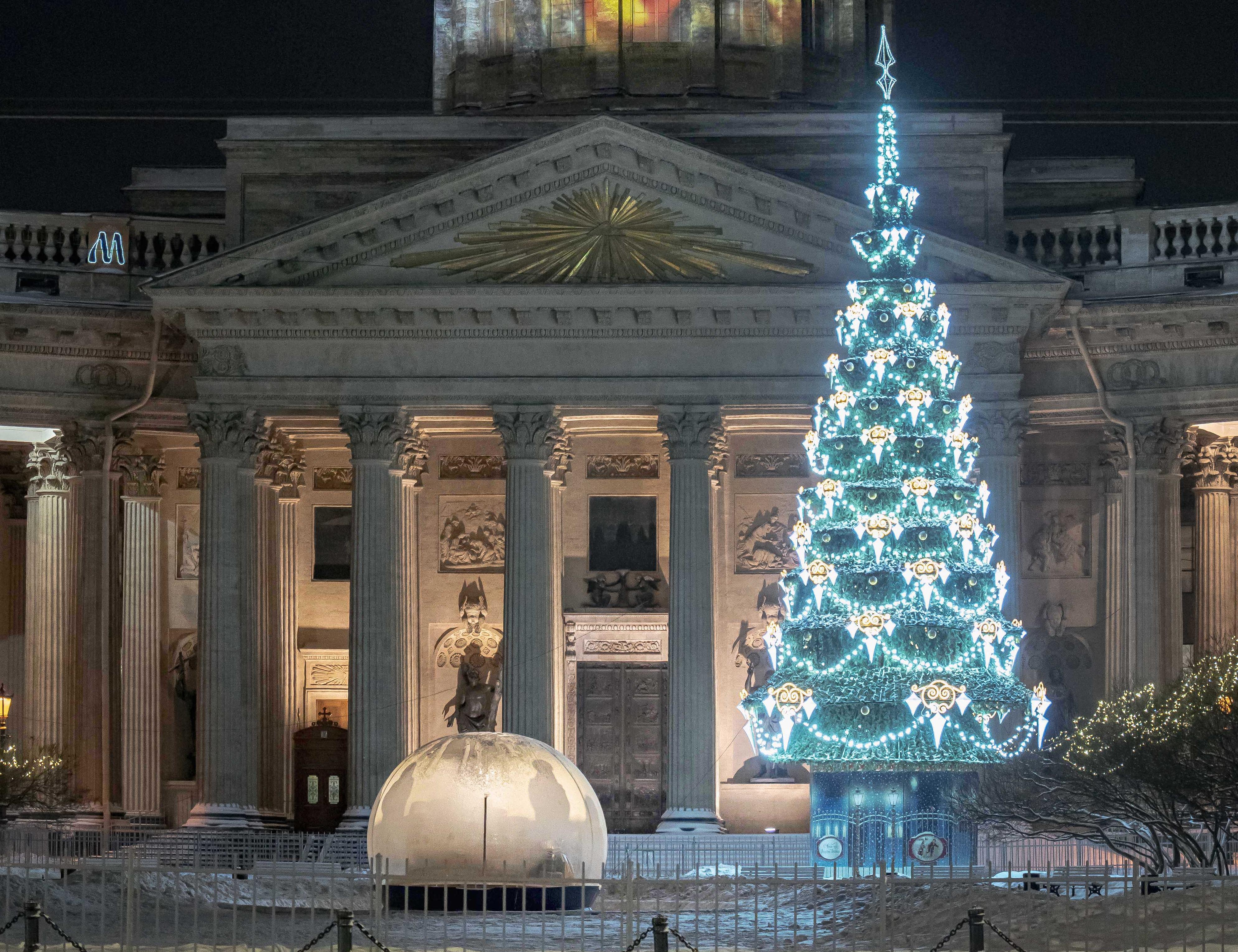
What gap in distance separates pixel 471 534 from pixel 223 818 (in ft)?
31.0

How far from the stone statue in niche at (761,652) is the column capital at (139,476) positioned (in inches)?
544

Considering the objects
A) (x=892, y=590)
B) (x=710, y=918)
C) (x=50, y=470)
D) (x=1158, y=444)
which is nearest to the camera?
(x=710, y=918)

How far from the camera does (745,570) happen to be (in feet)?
183

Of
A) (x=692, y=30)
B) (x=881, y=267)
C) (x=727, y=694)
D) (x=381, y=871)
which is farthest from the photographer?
(x=692, y=30)

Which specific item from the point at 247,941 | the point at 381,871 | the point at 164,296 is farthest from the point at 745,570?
the point at 247,941

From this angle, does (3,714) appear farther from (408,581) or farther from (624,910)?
(624,910)

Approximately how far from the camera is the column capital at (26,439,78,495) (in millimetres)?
54906

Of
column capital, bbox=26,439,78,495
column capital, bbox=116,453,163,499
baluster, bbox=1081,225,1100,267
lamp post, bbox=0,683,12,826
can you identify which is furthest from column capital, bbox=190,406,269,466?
baluster, bbox=1081,225,1100,267

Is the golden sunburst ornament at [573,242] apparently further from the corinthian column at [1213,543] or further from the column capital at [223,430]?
the corinthian column at [1213,543]

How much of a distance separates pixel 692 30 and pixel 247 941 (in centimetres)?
3978

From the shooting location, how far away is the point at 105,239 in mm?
55344

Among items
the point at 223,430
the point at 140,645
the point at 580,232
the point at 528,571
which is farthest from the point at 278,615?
the point at 580,232

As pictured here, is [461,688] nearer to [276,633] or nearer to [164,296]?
[276,633]

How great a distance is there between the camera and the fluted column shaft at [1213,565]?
177 ft
